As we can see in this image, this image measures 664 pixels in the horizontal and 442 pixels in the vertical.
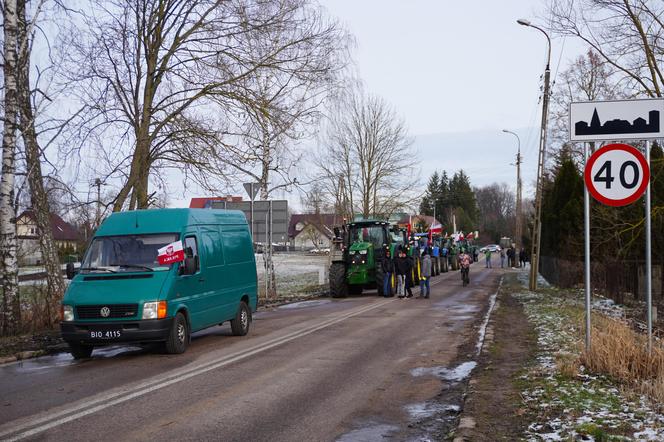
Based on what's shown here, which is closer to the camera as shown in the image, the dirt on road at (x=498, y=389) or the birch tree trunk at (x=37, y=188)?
the dirt on road at (x=498, y=389)

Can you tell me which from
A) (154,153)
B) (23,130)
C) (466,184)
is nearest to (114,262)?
(23,130)

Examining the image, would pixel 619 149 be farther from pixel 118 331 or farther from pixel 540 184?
pixel 540 184

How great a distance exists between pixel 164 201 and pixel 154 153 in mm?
1807

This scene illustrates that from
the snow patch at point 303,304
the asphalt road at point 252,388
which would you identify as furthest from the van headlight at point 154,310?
the snow patch at point 303,304

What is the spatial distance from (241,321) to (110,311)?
3.68 metres

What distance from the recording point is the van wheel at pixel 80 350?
37.5 feet

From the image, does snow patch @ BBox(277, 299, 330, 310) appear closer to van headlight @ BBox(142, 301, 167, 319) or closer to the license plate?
van headlight @ BBox(142, 301, 167, 319)

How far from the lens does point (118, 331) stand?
36.1 ft

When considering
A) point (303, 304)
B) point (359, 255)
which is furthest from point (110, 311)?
point (359, 255)

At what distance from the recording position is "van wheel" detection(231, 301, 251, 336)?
559 inches

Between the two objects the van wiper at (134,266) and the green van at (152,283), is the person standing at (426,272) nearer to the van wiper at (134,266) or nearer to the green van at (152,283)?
the green van at (152,283)

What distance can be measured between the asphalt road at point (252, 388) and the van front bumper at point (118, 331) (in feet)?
1.24

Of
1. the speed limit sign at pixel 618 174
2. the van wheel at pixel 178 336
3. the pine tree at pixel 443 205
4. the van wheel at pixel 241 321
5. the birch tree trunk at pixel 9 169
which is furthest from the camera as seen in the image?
the pine tree at pixel 443 205

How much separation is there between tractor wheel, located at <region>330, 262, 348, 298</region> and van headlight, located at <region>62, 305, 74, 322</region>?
49.6ft
